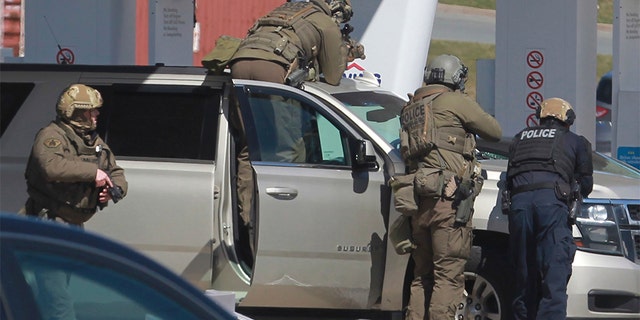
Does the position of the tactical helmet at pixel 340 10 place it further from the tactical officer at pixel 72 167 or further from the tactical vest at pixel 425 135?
the tactical officer at pixel 72 167

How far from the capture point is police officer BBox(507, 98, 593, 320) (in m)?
6.81

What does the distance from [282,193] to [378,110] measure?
1.04 metres

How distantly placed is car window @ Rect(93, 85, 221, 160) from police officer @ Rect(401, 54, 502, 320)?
1.19m

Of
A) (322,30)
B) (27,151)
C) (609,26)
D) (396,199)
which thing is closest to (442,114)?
(396,199)

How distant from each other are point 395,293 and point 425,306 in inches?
10.0

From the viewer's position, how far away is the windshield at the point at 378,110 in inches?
280

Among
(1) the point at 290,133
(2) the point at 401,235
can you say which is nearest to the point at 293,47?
(1) the point at 290,133

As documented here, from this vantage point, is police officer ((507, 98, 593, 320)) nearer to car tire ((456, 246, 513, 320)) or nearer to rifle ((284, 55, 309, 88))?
car tire ((456, 246, 513, 320))

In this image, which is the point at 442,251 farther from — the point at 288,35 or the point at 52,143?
the point at 52,143

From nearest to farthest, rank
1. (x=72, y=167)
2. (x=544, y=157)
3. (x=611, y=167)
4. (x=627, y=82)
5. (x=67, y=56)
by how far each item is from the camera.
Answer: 1. (x=72, y=167)
2. (x=544, y=157)
3. (x=611, y=167)
4. (x=627, y=82)
5. (x=67, y=56)

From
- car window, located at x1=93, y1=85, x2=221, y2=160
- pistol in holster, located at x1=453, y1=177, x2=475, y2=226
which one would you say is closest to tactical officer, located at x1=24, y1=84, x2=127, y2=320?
car window, located at x1=93, y1=85, x2=221, y2=160

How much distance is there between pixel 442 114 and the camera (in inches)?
270

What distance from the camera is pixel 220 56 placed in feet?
23.2

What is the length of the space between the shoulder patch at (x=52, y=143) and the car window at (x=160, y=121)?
604mm
